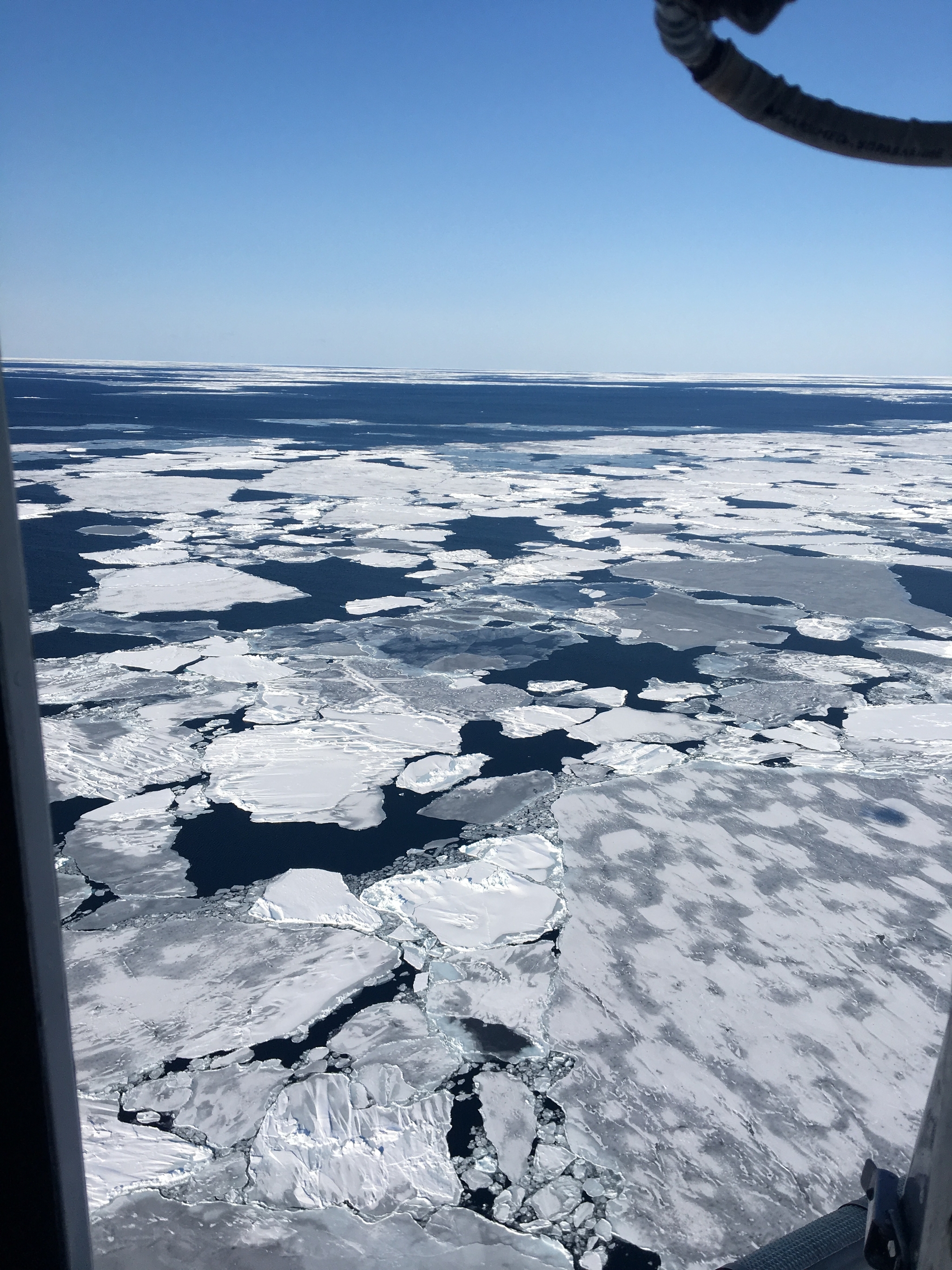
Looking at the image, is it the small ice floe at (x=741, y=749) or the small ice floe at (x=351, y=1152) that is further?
the small ice floe at (x=741, y=749)

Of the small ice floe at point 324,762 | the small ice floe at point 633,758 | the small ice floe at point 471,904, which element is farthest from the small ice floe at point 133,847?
the small ice floe at point 633,758

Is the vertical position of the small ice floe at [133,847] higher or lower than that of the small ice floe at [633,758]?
lower

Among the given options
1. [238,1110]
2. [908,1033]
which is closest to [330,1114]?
[238,1110]

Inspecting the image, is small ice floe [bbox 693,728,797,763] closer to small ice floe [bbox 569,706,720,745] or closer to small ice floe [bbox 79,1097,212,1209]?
small ice floe [bbox 569,706,720,745]

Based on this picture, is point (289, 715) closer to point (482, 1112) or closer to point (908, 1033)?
point (482, 1112)

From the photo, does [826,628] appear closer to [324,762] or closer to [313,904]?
[324,762]

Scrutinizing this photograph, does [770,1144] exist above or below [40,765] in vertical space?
below

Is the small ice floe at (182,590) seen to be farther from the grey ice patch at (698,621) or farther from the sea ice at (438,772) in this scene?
the sea ice at (438,772)
